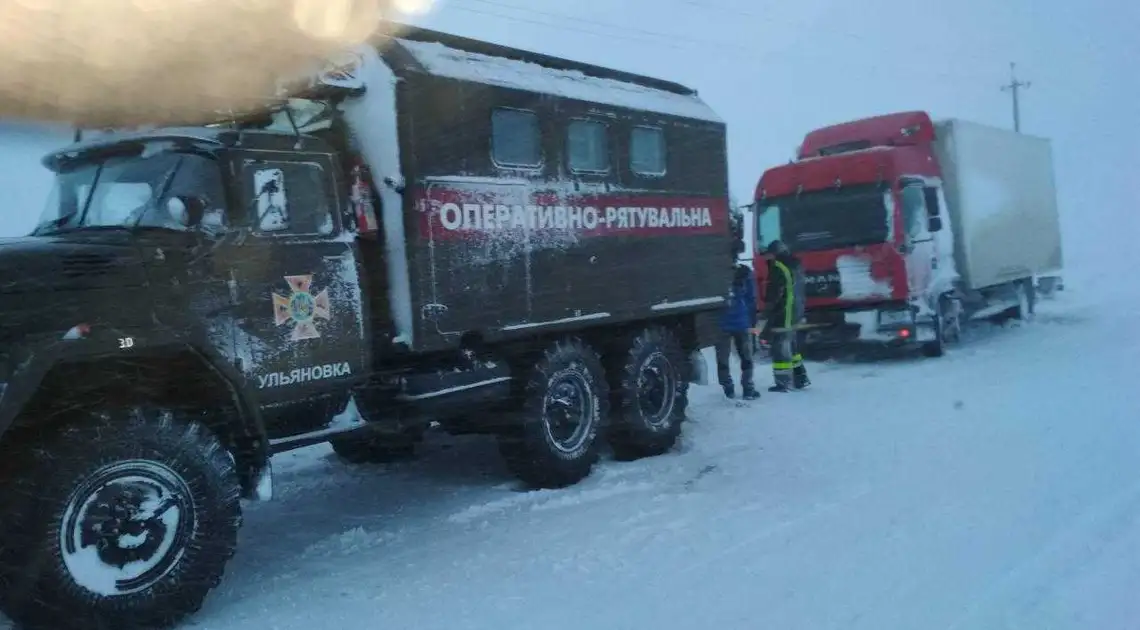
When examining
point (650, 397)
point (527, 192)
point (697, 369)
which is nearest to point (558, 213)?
point (527, 192)

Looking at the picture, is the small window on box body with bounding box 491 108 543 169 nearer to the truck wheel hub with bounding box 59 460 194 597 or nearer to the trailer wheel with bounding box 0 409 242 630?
the trailer wheel with bounding box 0 409 242 630

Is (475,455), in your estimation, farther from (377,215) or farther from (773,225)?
(773,225)

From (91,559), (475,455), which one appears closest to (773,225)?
(475,455)

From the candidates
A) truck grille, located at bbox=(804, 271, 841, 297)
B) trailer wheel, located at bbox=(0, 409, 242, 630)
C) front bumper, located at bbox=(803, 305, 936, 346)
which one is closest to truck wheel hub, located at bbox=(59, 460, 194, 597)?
trailer wheel, located at bbox=(0, 409, 242, 630)

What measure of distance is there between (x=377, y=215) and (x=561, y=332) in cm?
191

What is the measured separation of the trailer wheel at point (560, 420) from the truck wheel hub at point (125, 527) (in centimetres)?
282

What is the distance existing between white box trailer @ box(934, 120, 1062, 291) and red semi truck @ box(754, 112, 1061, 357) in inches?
1.3

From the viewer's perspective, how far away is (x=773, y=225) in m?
14.3

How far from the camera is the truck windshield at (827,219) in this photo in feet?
43.5

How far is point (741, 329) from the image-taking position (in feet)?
37.3

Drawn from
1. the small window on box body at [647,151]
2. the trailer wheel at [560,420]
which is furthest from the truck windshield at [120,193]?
the small window on box body at [647,151]

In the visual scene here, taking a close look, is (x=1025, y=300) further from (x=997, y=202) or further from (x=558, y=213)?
(x=558, y=213)

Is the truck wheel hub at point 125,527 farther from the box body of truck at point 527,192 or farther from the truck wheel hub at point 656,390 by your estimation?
the truck wheel hub at point 656,390

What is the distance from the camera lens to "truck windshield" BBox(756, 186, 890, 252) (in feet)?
43.5
